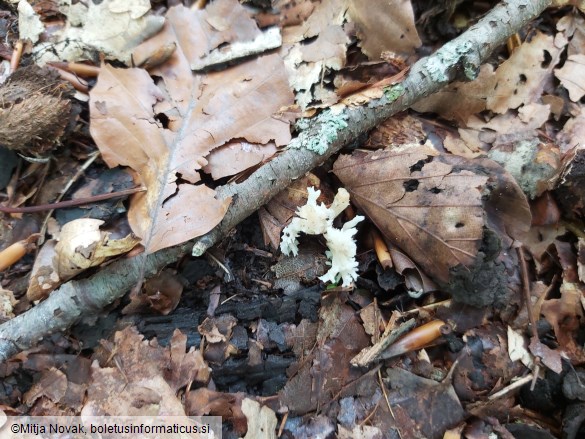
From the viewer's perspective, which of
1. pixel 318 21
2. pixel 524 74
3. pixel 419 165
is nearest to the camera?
pixel 419 165

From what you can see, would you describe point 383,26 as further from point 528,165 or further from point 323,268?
point 323,268

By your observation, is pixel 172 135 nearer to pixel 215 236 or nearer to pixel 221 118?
pixel 221 118

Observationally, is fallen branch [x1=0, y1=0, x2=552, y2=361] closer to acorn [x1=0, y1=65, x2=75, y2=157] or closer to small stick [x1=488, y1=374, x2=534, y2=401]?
acorn [x1=0, y1=65, x2=75, y2=157]

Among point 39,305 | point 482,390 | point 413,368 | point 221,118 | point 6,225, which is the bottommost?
point 482,390

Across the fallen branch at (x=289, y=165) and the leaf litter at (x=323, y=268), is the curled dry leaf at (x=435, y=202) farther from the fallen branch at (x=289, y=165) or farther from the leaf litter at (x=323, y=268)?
the fallen branch at (x=289, y=165)

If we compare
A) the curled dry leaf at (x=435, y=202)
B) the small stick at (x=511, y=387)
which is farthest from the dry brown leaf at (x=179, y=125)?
the small stick at (x=511, y=387)

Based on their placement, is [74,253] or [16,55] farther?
[16,55]

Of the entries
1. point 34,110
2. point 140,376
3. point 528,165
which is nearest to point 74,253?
point 140,376

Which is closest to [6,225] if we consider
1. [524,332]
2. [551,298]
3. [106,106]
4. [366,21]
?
[106,106]
